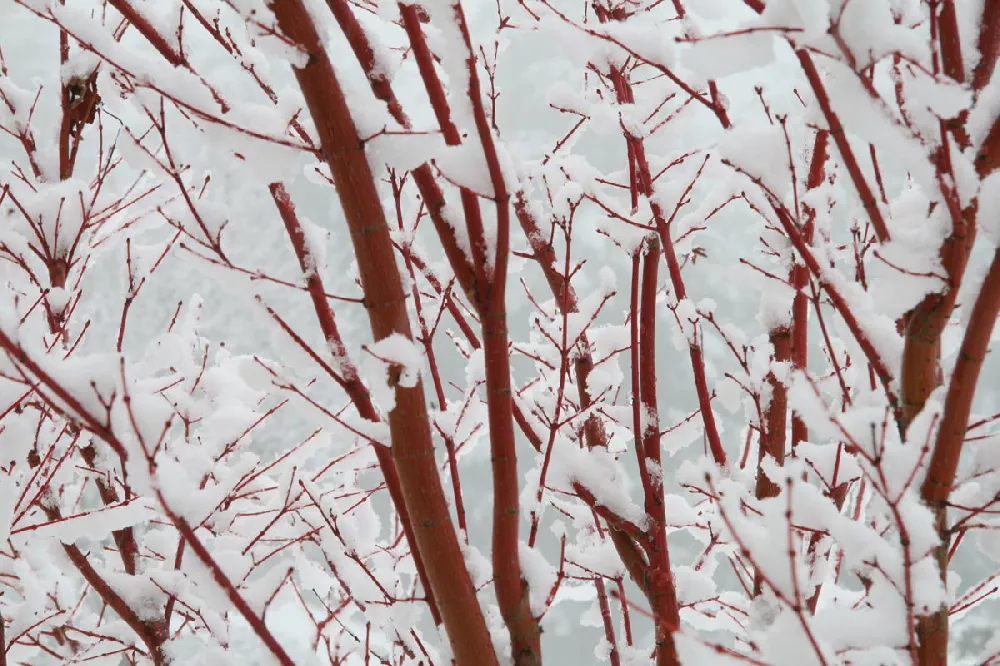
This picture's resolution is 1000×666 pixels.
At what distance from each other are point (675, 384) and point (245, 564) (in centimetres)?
871

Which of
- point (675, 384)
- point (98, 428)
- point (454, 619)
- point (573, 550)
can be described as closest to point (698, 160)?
point (573, 550)

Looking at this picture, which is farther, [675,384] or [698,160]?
[675,384]

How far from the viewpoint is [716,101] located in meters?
1.01

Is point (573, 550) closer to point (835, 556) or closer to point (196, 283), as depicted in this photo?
point (835, 556)

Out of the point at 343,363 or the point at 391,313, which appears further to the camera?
the point at 343,363

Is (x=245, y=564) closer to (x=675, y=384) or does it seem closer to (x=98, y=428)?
(x=98, y=428)

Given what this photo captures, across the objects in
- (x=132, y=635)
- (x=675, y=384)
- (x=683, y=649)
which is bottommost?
(x=683, y=649)

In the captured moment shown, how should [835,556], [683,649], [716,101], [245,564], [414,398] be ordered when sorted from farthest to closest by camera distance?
1. [835,556]
2. [245,564]
3. [716,101]
4. [414,398]
5. [683,649]

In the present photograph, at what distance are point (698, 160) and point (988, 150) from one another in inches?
43.8

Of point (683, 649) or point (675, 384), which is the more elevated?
point (675, 384)

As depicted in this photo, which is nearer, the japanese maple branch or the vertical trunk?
the vertical trunk

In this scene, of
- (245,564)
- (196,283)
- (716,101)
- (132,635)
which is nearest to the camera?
(716,101)

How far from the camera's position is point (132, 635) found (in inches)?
79.0

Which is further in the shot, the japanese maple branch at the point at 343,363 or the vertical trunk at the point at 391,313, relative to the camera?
the japanese maple branch at the point at 343,363
